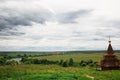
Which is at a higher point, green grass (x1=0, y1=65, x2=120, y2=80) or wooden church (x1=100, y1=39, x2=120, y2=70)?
wooden church (x1=100, y1=39, x2=120, y2=70)

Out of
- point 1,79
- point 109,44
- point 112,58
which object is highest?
point 109,44

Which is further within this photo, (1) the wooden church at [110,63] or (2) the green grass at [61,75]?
(1) the wooden church at [110,63]

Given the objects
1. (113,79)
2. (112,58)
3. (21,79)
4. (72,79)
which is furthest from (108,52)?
(21,79)

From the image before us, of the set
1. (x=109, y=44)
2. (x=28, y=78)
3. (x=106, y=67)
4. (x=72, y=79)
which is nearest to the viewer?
(x=72, y=79)

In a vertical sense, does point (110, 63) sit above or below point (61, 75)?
above

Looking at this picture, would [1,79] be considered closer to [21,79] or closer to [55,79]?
[21,79]

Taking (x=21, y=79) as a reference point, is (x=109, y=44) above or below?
above

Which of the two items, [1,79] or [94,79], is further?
[1,79]

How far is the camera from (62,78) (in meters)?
27.7

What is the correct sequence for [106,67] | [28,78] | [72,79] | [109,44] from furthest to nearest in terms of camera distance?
1. [109,44]
2. [106,67]
3. [28,78]
4. [72,79]

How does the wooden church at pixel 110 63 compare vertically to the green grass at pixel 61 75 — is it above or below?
above

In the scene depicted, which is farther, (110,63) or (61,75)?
(110,63)

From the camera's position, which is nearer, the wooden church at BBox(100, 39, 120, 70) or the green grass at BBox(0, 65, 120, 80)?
the green grass at BBox(0, 65, 120, 80)

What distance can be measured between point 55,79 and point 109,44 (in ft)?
57.3
